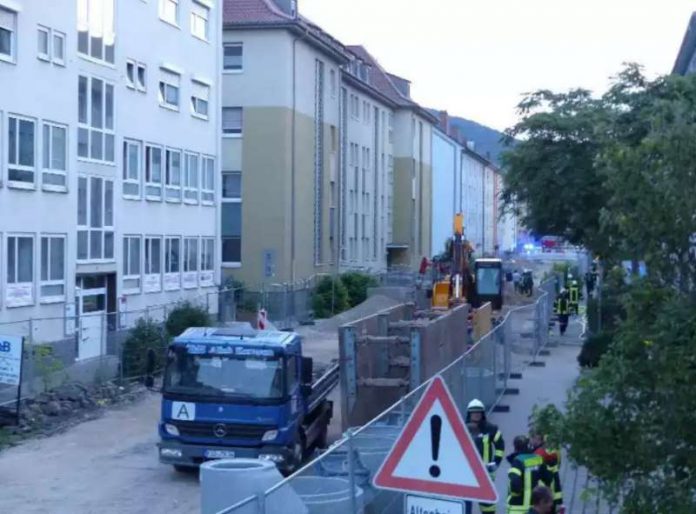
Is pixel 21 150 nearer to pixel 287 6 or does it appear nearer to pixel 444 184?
pixel 287 6

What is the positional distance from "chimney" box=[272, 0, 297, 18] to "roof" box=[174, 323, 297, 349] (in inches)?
1465

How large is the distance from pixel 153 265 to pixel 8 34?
1172 cm

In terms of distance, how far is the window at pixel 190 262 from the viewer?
1711 inches

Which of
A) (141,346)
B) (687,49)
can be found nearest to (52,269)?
(141,346)

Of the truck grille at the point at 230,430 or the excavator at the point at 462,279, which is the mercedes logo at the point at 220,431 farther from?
the excavator at the point at 462,279

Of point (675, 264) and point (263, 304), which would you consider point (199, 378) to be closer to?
point (675, 264)

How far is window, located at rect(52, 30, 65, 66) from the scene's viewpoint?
32.6m

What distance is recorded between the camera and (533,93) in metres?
28.8

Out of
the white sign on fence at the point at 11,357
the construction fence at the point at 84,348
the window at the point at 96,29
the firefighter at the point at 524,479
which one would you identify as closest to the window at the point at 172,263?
the construction fence at the point at 84,348

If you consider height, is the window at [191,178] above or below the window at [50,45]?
below

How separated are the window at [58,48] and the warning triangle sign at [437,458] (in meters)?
26.4

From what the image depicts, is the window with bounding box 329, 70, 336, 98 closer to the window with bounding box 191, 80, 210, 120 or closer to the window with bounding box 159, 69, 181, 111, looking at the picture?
the window with bounding box 191, 80, 210, 120

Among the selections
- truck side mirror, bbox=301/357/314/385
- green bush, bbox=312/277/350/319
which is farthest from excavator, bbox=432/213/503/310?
truck side mirror, bbox=301/357/314/385

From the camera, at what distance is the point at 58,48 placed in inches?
1294
